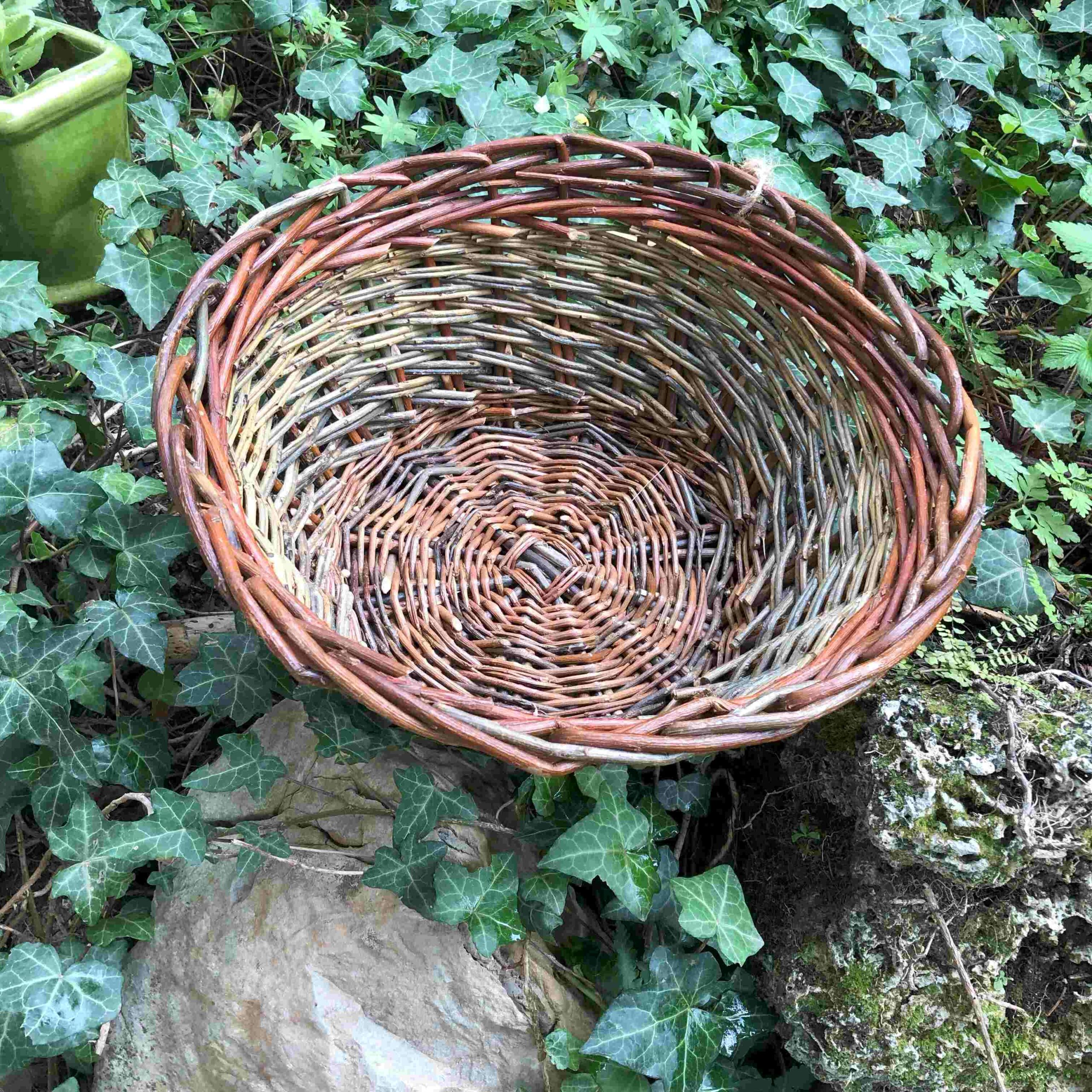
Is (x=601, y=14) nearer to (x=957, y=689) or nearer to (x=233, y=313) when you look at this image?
(x=233, y=313)

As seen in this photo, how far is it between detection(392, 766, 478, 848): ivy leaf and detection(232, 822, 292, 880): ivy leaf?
127 millimetres

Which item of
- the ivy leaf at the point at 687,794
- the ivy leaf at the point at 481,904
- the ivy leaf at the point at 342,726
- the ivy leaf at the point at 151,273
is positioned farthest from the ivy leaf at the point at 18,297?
the ivy leaf at the point at 687,794

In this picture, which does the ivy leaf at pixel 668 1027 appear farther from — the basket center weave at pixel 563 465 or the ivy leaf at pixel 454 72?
the ivy leaf at pixel 454 72

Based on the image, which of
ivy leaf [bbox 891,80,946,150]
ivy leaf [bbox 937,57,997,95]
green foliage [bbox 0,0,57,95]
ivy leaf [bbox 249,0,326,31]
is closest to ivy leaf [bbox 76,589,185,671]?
green foliage [bbox 0,0,57,95]

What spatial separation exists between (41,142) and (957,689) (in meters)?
1.33

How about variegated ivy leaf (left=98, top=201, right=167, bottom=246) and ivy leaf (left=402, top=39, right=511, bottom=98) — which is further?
ivy leaf (left=402, top=39, right=511, bottom=98)

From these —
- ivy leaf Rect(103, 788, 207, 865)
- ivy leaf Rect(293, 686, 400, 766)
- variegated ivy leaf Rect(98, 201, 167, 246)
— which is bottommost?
ivy leaf Rect(103, 788, 207, 865)

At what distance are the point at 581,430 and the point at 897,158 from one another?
28.5 inches

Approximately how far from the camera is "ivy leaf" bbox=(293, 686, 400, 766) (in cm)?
101

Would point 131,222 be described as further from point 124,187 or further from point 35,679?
point 35,679

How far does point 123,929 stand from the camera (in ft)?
3.46

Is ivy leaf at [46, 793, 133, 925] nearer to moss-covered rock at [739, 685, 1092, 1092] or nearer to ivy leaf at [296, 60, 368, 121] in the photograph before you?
moss-covered rock at [739, 685, 1092, 1092]

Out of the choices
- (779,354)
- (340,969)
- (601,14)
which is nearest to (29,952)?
(340,969)

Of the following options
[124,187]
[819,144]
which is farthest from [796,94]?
[124,187]
